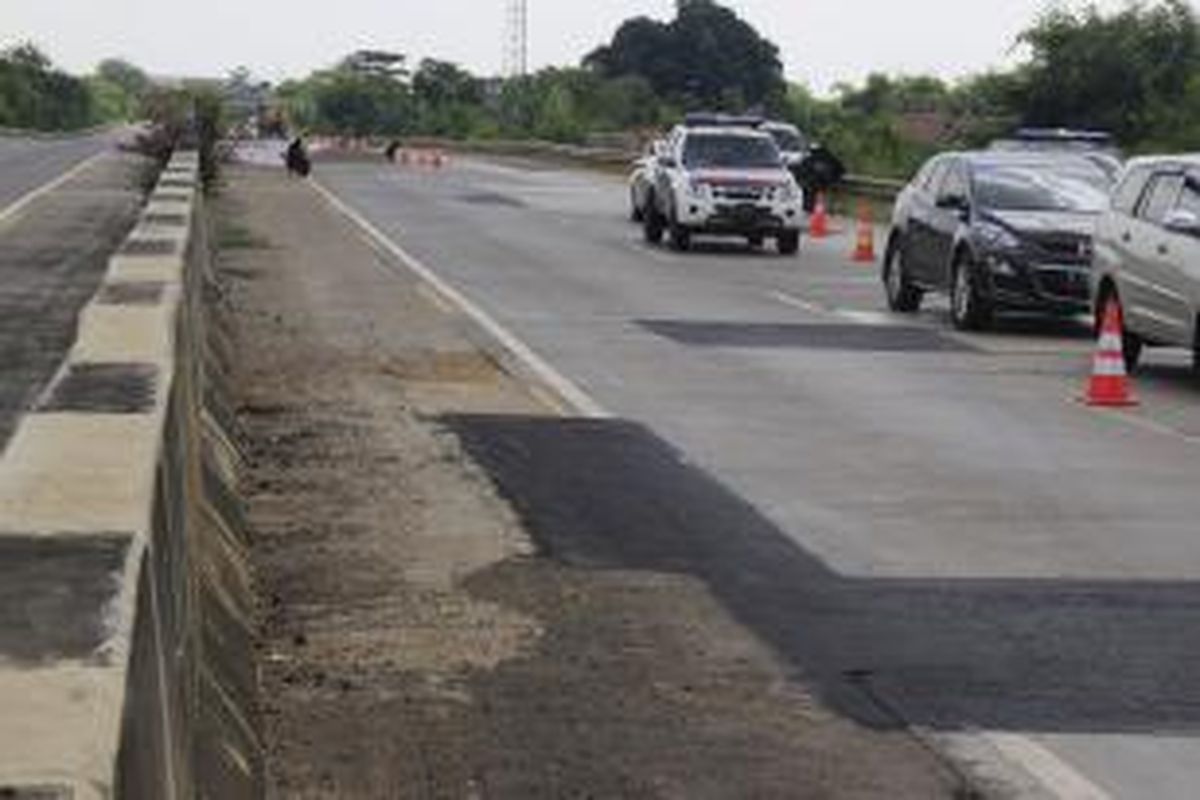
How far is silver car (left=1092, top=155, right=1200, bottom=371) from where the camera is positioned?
1661cm

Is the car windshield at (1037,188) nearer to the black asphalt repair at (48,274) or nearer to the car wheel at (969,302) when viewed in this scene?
the car wheel at (969,302)

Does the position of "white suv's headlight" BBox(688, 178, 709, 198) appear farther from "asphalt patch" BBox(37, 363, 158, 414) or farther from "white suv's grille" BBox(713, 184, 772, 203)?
"asphalt patch" BBox(37, 363, 158, 414)

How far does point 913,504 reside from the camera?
37.0ft

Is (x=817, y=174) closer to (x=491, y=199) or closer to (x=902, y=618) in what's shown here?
(x=491, y=199)

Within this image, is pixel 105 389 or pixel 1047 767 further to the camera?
pixel 1047 767

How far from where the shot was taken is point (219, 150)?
54438mm

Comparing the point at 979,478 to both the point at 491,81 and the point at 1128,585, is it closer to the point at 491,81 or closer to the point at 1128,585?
the point at 1128,585

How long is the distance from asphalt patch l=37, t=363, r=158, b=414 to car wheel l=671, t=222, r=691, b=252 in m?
26.1

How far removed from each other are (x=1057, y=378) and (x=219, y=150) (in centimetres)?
3912

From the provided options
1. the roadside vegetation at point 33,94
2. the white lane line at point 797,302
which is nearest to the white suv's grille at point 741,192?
the white lane line at point 797,302

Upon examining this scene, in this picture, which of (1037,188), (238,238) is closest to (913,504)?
(1037,188)

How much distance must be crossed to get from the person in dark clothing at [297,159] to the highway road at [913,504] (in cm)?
3804

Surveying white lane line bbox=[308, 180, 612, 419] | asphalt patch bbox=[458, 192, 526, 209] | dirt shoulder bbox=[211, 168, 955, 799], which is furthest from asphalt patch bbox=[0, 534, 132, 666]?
asphalt patch bbox=[458, 192, 526, 209]

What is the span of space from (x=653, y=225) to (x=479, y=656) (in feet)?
87.9
